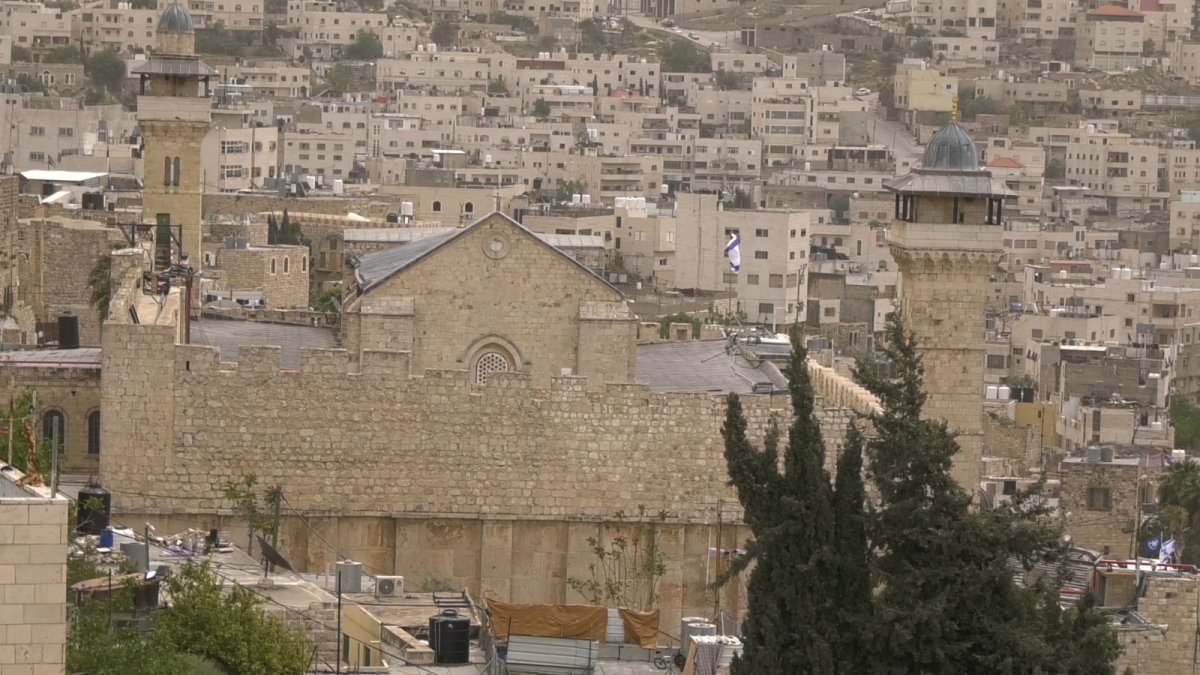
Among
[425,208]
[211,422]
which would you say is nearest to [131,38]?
[425,208]

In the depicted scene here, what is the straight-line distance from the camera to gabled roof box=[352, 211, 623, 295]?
1336 inches

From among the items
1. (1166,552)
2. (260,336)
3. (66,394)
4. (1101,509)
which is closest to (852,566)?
(66,394)

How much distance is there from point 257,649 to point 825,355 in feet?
66.6

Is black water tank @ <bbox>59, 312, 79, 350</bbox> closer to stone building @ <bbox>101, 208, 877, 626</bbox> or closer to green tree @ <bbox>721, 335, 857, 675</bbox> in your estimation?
stone building @ <bbox>101, 208, 877, 626</bbox>

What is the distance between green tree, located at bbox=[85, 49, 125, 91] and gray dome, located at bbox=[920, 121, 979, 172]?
113979 mm

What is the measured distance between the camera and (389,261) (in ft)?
125

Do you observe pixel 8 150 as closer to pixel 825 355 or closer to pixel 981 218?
pixel 825 355

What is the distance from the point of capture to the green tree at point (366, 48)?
168 m

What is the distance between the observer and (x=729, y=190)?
11625cm

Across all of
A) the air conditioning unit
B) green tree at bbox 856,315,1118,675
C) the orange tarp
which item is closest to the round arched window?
the orange tarp

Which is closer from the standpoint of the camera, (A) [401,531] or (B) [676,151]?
(A) [401,531]

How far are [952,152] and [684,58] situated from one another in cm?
13991

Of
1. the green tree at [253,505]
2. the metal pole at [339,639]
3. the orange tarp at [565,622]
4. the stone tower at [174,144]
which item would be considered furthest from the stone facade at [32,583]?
the stone tower at [174,144]

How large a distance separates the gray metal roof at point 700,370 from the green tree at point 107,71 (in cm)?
10879
